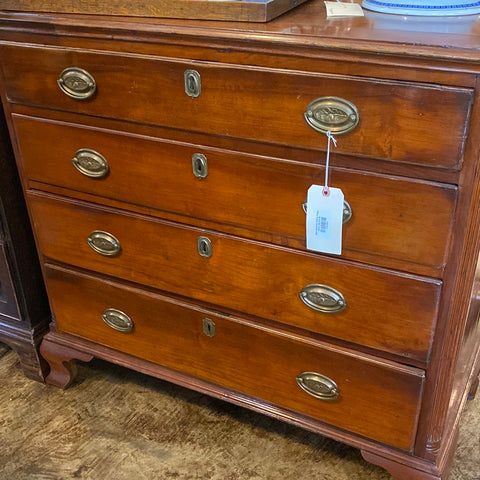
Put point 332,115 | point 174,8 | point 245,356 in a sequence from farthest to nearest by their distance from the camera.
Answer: point 245,356 < point 174,8 < point 332,115

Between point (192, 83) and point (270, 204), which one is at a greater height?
point (192, 83)

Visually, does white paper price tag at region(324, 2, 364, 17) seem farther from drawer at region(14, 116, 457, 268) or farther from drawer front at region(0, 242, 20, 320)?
drawer front at region(0, 242, 20, 320)

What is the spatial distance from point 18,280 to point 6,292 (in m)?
0.06

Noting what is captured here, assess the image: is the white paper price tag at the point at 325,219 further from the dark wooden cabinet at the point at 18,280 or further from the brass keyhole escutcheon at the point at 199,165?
the dark wooden cabinet at the point at 18,280

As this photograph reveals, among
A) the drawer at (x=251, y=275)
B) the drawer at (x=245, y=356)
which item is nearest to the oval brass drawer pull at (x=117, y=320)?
the drawer at (x=245, y=356)

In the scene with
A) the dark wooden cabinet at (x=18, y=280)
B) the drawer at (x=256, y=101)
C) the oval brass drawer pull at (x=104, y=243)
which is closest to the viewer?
the drawer at (x=256, y=101)

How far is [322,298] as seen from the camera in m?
1.14

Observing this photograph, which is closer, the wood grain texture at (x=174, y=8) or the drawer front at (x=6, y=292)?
the wood grain texture at (x=174, y=8)

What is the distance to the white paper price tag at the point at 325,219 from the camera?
3.38ft

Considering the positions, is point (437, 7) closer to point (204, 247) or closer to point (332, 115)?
point (332, 115)

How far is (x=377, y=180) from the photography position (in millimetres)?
995

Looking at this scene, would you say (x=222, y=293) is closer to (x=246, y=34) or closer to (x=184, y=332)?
(x=184, y=332)

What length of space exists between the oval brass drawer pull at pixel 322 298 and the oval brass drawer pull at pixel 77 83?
0.55 metres

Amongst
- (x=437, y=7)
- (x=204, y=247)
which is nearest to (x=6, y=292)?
(x=204, y=247)
